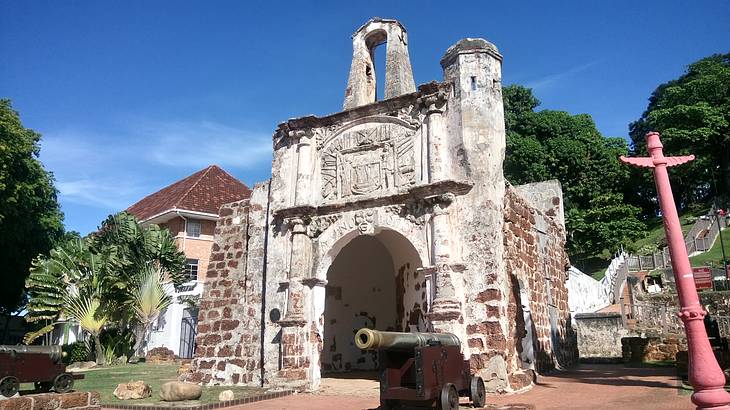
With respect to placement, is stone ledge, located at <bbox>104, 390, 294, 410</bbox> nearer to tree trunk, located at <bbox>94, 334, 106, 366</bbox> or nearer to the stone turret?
the stone turret

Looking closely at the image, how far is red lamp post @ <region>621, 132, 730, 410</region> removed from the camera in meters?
5.05

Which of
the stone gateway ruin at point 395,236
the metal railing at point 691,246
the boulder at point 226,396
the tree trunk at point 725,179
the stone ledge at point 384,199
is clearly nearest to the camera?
the boulder at point 226,396

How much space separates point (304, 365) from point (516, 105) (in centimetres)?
2906

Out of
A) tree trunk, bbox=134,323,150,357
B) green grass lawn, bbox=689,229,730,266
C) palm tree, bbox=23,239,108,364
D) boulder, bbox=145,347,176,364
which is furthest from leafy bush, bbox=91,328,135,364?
green grass lawn, bbox=689,229,730,266

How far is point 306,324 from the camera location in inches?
415

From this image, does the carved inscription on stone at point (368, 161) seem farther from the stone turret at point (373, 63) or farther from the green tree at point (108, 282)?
the green tree at point (108, 282)

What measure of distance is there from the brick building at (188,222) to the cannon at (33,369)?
12.2m

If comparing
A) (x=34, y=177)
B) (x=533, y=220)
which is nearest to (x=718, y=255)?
(x=533, y=220)

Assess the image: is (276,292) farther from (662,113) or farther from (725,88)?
(725,88)

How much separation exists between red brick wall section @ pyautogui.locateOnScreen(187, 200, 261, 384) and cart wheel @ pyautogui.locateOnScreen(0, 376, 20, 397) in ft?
13.9

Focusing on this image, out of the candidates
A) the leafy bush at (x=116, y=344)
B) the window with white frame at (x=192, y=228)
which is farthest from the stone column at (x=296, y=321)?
the window with white frame at (x=192, y=228)

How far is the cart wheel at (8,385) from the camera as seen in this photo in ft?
24.7

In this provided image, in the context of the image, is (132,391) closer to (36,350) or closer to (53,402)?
(36,350)

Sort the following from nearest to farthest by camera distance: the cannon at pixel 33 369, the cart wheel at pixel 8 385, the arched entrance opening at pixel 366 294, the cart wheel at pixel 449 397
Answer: the cart wheel at pixel 449 397
the cart wheel at pixel 8 385
the cannon at pixel 33 369
the arched entrance opening at pixel 366 294
